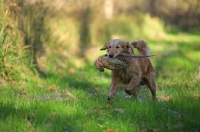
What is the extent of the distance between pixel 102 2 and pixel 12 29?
8.08 m

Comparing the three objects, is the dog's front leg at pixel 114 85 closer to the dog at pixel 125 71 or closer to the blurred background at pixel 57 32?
the dog at pixel 125 71

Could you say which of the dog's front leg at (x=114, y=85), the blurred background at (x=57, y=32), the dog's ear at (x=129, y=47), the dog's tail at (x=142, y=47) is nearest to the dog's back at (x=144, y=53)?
the dog's tail at (x=142, y=47)

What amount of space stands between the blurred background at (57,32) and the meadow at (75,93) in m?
0.03

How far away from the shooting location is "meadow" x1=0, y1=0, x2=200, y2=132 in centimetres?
561

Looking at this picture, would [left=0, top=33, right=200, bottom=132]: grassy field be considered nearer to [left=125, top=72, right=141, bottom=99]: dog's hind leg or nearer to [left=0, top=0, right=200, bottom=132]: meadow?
[left=0, top=0, right=200, bottom=132]: meadow

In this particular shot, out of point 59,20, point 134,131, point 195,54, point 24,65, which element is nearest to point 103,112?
point 134,131

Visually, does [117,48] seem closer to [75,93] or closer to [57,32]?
[75,93]

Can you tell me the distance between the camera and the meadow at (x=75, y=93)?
5609 mm

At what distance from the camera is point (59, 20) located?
1390 cm

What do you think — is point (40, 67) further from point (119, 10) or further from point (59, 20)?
point (119, 10)

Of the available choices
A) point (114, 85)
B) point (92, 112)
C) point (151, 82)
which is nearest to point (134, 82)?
point (114, 85)

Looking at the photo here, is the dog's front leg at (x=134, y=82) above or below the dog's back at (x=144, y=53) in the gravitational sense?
below

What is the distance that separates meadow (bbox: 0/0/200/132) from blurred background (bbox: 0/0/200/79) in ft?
0.11

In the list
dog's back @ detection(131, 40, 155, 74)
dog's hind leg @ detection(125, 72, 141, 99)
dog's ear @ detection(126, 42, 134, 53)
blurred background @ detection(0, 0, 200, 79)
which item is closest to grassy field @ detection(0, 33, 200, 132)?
dog's hind leg @ detection(125, 72, 141, 99)
